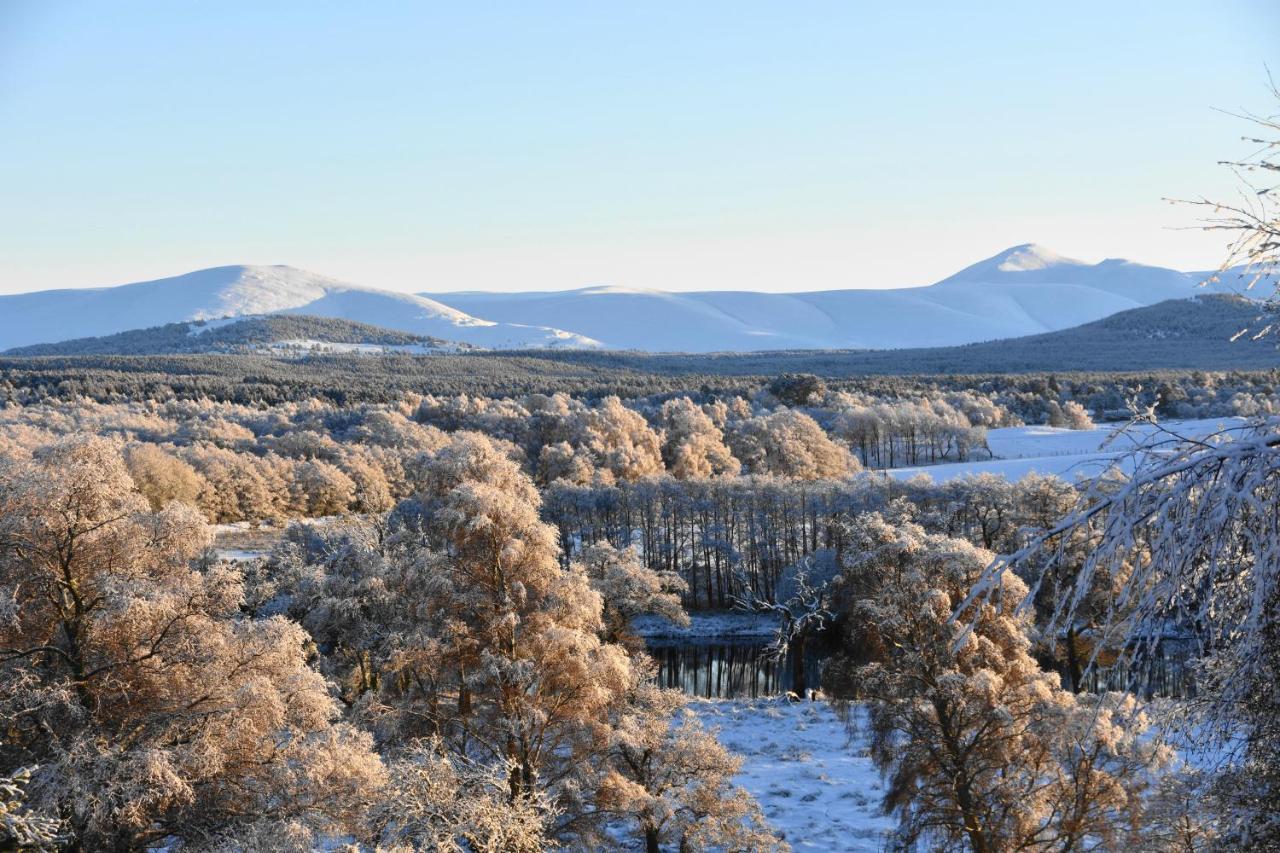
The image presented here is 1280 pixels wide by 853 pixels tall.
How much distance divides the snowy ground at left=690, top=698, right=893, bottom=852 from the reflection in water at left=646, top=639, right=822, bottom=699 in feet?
12.6

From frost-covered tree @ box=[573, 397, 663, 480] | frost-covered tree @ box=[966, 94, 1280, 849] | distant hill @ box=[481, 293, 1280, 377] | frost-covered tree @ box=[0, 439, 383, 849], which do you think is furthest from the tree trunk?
distant hill @ box=[481, 293, 1280, 377]

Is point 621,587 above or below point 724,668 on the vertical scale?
above

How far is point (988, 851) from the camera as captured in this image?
539 inches

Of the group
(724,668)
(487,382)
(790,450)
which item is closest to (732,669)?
(724,668)

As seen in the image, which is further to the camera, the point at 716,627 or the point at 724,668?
the point at 716,627

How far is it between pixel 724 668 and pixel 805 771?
13.8 metres

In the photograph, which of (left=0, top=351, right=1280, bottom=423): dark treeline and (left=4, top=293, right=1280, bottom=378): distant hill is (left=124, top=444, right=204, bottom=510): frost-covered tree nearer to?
(left=0, top=351, right=1280, bottom=423): dark treeline

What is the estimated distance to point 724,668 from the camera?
37.1 meters

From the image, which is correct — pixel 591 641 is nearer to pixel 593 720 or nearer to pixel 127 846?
pixel 593 720

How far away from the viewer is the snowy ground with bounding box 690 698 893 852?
63.7 feet

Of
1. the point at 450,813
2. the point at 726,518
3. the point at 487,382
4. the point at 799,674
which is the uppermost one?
the point at 487,382

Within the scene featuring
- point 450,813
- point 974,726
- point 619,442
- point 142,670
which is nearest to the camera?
point 142,670

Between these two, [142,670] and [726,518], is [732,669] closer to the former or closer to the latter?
[726,518]

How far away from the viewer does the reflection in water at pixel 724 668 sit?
34219mm
